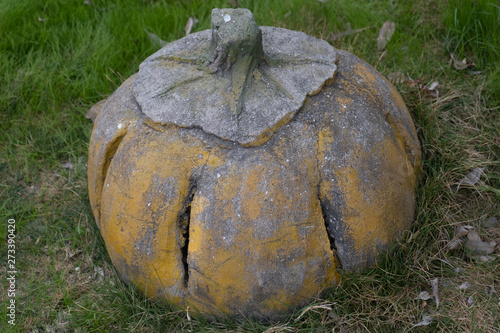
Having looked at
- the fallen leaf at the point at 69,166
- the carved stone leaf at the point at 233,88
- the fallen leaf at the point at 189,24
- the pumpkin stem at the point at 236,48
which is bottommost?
the fallen leaf at the point at 69,166

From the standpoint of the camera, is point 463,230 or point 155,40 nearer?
point 463,230

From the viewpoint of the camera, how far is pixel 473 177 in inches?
121

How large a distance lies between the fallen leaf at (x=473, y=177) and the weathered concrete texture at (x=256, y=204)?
2.55 ft

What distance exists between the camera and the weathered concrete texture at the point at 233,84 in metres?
2.21

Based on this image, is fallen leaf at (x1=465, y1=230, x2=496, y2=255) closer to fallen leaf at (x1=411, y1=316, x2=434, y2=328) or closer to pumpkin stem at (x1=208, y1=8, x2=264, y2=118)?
fallen leaf at (x1=411, y1=316, x2=434, y2=328)

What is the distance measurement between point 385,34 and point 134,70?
6.23ft

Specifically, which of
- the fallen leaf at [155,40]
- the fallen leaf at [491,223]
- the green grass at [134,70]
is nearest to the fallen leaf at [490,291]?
the green grass at [134,70]

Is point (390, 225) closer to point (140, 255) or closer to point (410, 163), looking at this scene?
point (410, 163)

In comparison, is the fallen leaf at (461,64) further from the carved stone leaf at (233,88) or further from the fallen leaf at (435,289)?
the fallen leaf at (435,289)

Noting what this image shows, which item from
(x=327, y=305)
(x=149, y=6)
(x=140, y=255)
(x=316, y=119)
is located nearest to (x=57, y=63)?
(x=149, y=6)

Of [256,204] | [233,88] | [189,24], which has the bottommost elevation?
[189,24]

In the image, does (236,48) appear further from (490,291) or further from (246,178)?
(490,291)

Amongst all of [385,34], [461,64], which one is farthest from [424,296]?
[385,34]

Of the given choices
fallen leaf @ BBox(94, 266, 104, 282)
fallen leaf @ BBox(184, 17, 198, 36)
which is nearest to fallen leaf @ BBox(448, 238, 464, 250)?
fallen leaf @ BBox(94, 266, 104, 282)
